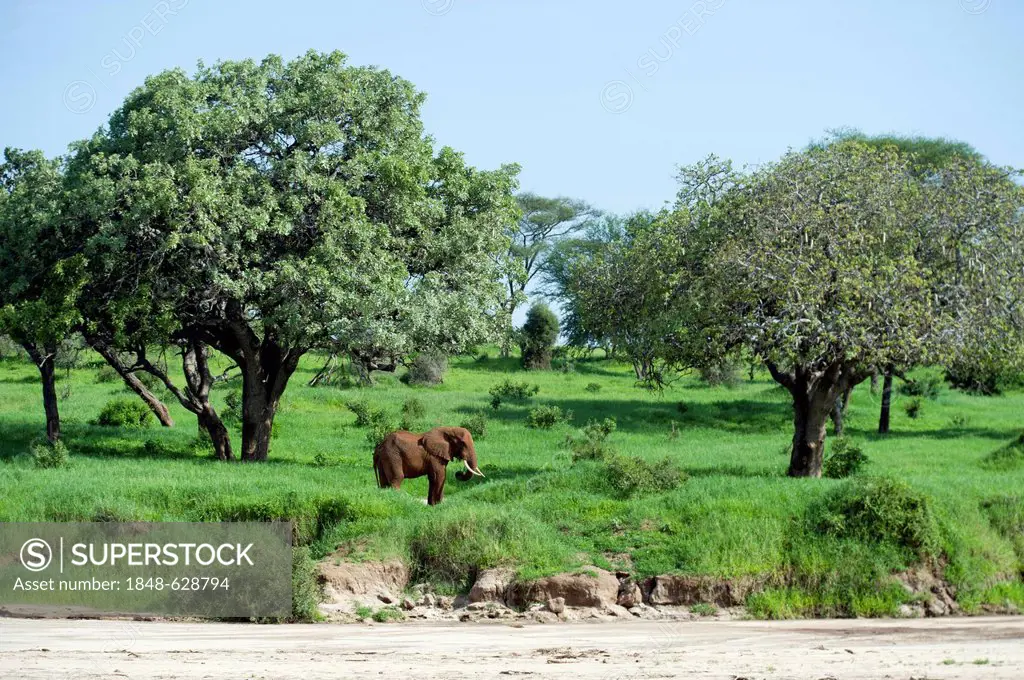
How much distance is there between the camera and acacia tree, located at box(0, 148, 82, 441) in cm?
2833

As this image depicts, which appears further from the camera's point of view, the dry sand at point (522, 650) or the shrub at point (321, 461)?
the shrub at point (321, 461)

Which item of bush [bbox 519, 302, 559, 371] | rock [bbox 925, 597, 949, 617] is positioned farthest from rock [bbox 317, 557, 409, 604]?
bush [bbox 519, 302, 559, 371]

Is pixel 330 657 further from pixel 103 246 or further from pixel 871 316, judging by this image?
pixel 103 246

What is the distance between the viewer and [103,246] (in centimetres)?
2903

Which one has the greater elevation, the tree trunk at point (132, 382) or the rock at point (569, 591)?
the tree trunk at point (132, 382)

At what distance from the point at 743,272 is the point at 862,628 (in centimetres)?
1068

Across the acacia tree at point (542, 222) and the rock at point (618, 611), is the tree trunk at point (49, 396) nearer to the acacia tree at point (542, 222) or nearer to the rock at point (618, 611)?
the rock at point (618, 611)

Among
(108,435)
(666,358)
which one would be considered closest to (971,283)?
(666,358)

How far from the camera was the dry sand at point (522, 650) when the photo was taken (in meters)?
13.0

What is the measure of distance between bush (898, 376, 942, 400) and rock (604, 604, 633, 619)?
1341 inches

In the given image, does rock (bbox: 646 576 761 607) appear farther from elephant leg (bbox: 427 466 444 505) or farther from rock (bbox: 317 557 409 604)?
elephant leg (bbox: 427 466 444 505)

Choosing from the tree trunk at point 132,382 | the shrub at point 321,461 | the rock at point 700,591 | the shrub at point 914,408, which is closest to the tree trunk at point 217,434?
the shrub at point 321,461

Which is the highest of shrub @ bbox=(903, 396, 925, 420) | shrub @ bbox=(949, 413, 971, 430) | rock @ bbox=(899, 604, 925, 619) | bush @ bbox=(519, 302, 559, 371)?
bush @ bbox=(519, 302, 559, 371)

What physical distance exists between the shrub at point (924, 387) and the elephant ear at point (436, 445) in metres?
30.4
